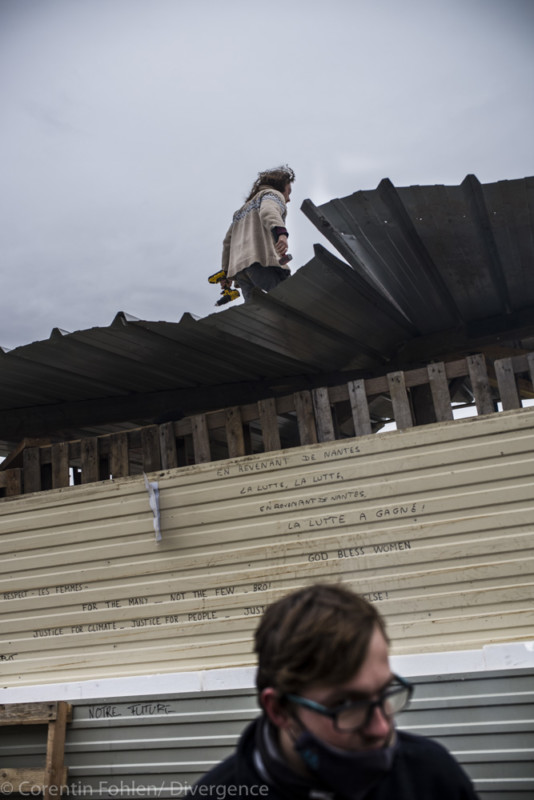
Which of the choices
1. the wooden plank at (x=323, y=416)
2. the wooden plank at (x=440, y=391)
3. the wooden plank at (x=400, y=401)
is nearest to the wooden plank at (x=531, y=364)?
the wooden plank at (x=440, y=391)

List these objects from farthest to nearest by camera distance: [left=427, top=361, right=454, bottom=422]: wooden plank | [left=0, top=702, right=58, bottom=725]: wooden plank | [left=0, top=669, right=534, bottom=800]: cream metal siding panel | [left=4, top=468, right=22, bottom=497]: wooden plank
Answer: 1. [left=4, top=468, right=22, bottom=497]: wooden plank
2. [left=427, top=361, right=454, bottom=422]: wooden plank
3. [left=0, top=702, right=58, bottom=725]: wooden plank
4. [left=0, top=669, right=534, bottom=800]: cream metal siding panel

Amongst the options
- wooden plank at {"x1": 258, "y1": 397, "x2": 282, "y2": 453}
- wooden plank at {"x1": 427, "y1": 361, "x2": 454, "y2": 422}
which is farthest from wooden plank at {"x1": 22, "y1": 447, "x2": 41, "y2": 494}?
wooden plank at {"x1": 427, "y1": 361, "x2": 454, "y2": 422}

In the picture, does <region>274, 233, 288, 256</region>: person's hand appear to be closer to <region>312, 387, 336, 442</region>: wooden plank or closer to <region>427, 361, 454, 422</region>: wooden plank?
<region>312, 387, 336, 442</region>: wooden plank

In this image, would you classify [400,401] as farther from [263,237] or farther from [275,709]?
[275,709]

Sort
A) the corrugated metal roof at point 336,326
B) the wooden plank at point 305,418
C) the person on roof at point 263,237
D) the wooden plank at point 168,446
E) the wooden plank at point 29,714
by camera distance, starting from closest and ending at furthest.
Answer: the corrugated metal roof at point 336,326, the wooden plank at point 29,714, the wooden plank at point 305,418, the wooden plank at point 168,446, the person on roof at point 263,237

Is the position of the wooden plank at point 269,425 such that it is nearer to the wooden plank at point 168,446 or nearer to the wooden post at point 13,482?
the wooden plank at point 168,446

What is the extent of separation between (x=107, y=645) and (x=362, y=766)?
12.5 ft

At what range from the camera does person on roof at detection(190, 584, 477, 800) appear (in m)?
1.85

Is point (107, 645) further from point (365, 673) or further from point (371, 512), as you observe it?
point (365, 673)

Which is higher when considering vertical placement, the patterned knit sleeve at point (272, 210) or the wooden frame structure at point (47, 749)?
the patterned knit sleeve at point (272, 210)

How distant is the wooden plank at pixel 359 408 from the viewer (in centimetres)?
527

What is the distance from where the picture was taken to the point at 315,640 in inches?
73.2

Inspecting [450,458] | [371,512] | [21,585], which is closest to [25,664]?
[21,585]

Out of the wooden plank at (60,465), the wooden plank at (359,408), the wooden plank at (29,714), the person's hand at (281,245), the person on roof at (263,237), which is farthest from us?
the person on roof at (263,237)
